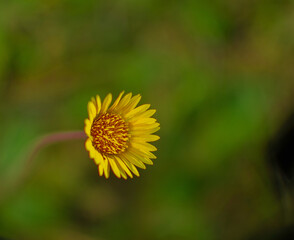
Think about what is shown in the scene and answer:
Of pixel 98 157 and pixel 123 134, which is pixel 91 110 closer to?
pixel 98 157

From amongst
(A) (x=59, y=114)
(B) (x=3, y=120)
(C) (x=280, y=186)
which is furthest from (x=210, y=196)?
(B) (x=3, y=120)

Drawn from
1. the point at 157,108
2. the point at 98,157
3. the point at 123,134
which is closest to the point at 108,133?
the point at 123,134

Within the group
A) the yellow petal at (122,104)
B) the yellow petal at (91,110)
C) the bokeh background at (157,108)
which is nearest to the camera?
the yellow petal at (91,110)

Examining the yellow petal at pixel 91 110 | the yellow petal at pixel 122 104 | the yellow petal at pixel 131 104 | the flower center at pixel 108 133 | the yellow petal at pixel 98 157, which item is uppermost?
the yellow petal at pixel 131 104

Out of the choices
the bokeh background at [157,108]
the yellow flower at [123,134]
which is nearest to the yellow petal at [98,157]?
the yellow flower at [123,134]

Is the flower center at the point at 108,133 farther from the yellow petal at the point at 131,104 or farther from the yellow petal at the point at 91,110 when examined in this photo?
the yellow petal at the point at 91,110

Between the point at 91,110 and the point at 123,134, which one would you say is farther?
the point at 123,134
